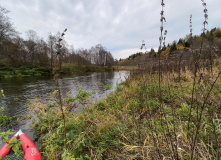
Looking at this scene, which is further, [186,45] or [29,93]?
[29,93]

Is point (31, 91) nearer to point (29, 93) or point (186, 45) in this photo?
point (29, 93)

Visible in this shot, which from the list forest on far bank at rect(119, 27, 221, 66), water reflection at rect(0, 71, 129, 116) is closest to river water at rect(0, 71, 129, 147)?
water reflection at rect(0, 71, 129, 116)

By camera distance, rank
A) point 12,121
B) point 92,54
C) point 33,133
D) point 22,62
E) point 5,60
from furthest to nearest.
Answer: point 92,54 → point 22,62 → point 5,60 → point 12,121 → point 33,133

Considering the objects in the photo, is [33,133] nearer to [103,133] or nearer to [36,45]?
[103,133]

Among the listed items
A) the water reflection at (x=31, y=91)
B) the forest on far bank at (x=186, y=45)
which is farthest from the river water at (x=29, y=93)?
the forest on far bank at (x=186, y=45)

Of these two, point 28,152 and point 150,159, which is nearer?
point 150,159

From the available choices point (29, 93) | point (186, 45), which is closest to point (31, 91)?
point (29, 93)

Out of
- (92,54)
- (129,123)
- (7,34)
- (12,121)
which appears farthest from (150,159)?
(92,54)

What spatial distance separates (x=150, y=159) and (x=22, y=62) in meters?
32.9

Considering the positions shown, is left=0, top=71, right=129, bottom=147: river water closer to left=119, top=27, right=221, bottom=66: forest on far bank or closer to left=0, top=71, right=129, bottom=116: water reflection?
left=0, top=71, right=129, bottom=116: water reflection

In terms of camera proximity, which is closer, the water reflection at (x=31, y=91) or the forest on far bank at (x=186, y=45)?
the forest on far bank at (x=186, y=45)

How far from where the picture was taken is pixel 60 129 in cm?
229

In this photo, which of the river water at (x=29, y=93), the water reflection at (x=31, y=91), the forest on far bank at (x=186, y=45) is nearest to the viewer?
the forest on far bank at (x=186, y=45)

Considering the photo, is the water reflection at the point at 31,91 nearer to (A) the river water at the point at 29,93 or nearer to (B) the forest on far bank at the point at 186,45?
(A) the river water at the point at 29,93
